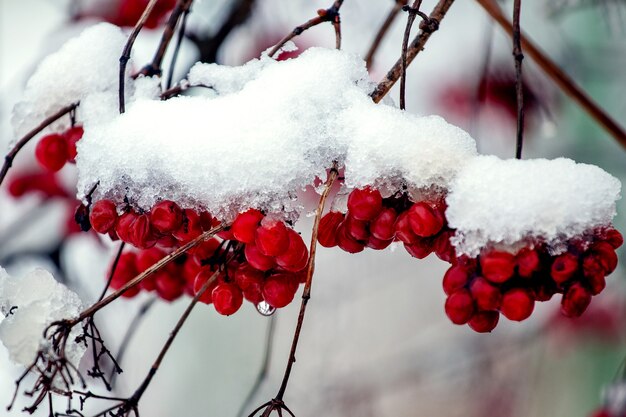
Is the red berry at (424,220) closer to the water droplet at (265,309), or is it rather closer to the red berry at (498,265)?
the red berry at (498,265)

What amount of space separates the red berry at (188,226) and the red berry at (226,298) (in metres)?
0.05

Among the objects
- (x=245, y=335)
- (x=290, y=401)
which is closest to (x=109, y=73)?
(x=290, y=401)

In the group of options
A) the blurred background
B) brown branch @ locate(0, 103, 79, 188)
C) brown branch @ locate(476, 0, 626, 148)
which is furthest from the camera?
the blurred background

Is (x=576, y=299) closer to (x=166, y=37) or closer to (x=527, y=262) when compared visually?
(x=527, y=262)

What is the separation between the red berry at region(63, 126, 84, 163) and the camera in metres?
0.60

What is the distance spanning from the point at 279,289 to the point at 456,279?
0.14 m

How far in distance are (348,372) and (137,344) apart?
0.69 meters

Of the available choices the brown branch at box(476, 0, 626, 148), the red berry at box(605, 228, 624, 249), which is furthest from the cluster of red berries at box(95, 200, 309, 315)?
the brown branch at box(476, 0, 626, 148)

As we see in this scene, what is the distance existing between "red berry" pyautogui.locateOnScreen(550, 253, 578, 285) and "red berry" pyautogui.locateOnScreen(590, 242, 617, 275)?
0.06 ft

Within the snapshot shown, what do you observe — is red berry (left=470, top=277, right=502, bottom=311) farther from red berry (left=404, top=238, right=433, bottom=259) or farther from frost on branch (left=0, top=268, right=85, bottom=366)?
frost on branch (left=0, top=268, right=85, bottom=366)

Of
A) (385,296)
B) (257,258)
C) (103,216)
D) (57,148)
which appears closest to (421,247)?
(257,258)

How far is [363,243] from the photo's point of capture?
0.49 m

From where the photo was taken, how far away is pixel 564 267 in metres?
0.43

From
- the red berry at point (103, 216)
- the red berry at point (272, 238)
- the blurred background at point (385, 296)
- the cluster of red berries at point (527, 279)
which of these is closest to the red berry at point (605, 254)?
the cluster of red berries at point (527, 279)
